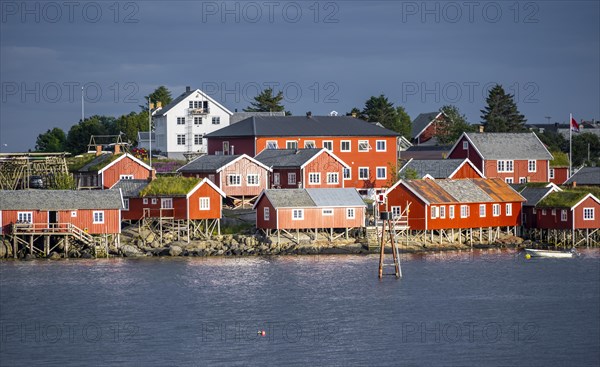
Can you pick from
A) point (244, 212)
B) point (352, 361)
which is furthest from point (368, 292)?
point (244, 212)

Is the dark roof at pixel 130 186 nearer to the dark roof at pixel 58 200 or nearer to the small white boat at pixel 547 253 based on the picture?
the dark roof at pixel 58 200

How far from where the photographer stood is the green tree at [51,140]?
131750mm

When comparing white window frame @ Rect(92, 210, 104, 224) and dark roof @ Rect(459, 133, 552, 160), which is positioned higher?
dark roof @ Rect(459, 133, 552, 160)

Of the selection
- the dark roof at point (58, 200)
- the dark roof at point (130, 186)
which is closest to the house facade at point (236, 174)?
the dark roof at point (130, 186)

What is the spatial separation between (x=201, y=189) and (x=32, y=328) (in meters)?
24.8

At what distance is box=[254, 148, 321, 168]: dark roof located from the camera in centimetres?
8900

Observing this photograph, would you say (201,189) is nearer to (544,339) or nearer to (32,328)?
(32,328)

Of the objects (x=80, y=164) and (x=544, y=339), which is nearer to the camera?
(x=544, y=339)

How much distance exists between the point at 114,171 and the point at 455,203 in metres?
22.8

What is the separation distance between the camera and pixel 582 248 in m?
82.6

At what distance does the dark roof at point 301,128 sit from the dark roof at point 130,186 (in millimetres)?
17595

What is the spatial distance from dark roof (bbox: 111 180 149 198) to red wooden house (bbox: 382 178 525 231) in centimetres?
1548

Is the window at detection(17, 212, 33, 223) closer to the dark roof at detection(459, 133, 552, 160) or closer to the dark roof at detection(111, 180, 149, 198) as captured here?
the dark roof at detection(111, 180, 149, 198)

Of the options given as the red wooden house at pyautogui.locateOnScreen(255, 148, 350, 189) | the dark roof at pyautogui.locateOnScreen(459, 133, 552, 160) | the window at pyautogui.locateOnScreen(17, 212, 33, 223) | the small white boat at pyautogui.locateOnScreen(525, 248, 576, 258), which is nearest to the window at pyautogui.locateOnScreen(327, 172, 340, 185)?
the red wooden house at pyautogui.locateOnScreen(255, 148, 350, 189)
